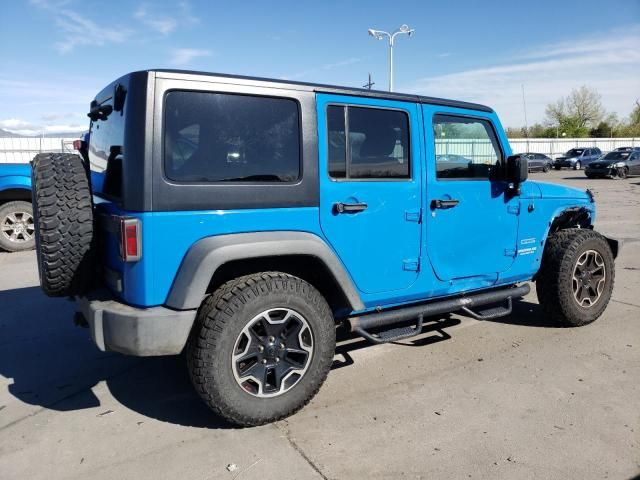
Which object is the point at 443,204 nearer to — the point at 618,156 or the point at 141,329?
the point at 141,329

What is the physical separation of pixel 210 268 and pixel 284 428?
3.49 ft

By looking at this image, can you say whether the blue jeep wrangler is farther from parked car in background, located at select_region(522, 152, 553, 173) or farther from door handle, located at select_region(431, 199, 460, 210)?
parked car in background, located at select_region(522, 152, 553, 173)

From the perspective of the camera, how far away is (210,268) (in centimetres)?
271

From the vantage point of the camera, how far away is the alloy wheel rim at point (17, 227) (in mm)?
8047

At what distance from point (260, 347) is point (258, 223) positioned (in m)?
0.72

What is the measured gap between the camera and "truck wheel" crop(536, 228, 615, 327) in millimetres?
4457

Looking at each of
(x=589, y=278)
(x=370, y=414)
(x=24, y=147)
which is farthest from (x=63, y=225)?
(x=24, y=147)

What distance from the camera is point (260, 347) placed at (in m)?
2.96

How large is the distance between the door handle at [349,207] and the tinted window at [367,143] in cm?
19

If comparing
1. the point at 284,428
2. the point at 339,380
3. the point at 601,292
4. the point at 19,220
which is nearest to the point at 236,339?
the point at 284,428

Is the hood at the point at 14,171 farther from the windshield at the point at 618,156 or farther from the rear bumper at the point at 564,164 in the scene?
the rear bumper at the point at 564,164

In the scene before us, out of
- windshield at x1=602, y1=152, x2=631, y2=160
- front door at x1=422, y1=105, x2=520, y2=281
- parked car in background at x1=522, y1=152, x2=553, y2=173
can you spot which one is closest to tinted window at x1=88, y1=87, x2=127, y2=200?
front door at x1=422, y1=105, x2=520, y2=281

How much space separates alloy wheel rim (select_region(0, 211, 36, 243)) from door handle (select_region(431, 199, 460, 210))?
6.92 meters

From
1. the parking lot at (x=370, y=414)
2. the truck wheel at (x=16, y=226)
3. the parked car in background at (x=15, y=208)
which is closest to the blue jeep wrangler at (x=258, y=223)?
the parking lot at (x=370, y=414)
